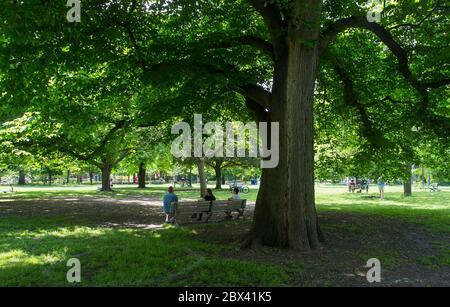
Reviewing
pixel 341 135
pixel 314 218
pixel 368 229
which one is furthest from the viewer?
pixel 341 135

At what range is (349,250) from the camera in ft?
30.5

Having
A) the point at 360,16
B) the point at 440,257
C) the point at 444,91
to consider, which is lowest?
the point at 440,257

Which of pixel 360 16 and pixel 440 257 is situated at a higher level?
pixel 360 16

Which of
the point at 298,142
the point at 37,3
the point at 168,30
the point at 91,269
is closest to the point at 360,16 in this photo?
the point at 298,142

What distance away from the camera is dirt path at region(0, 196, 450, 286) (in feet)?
23.4

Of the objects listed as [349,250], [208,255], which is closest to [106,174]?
[208,255]

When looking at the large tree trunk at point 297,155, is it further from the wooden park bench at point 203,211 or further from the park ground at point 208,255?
the wooden park bench at point 203,211

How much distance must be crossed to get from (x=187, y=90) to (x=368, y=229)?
6.79 meters

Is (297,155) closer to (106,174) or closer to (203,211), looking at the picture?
(203,211)

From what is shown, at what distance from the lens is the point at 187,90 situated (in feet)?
33.4

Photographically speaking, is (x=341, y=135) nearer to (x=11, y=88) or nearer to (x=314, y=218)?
(x=314, y=218)

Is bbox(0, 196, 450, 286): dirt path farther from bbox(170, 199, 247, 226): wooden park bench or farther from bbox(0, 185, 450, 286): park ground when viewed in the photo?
bbox(170, 199, 247, 226): wooden park bench

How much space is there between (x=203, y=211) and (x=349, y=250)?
5.52m

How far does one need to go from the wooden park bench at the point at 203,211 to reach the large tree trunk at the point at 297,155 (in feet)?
12.5
